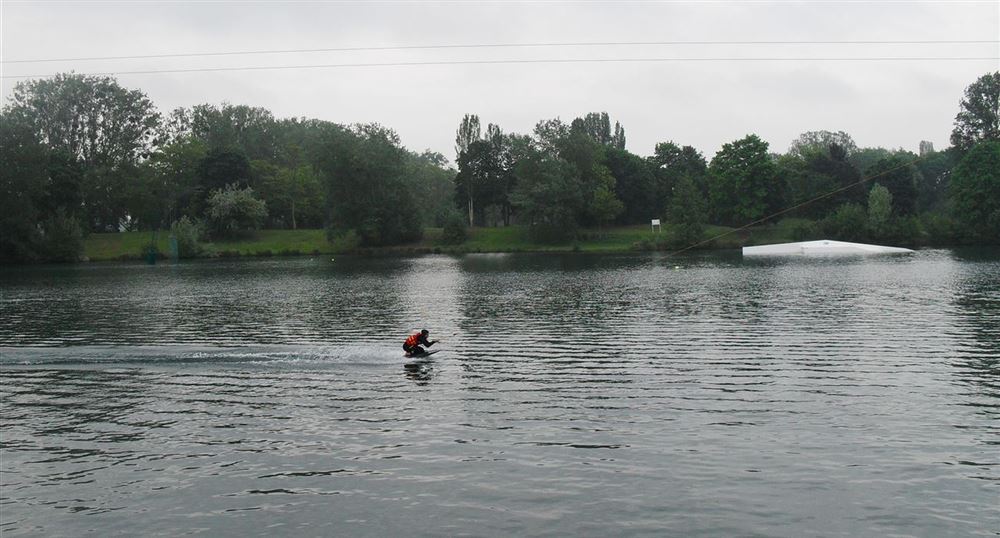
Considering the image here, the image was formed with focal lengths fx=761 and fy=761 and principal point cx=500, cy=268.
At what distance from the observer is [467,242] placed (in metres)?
139

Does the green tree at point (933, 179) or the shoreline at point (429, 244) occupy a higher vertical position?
the green tree at point (933, 179)

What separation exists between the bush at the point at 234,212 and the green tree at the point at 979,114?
129 metres

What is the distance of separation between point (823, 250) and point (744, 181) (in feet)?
112

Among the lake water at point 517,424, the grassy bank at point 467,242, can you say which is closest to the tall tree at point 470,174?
the grassy bank at point 467,242

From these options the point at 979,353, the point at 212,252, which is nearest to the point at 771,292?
the point at 979,353

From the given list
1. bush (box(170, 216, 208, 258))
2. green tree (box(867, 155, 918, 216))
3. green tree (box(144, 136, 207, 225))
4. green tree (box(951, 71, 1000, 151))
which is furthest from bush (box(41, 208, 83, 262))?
green tree (box(951, 71, 1000, 151))

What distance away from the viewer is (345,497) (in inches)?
596

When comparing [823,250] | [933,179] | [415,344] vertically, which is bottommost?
[415,344]

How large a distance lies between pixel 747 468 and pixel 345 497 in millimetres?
8320

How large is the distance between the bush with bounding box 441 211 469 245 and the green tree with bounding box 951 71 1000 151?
91233 millimetres

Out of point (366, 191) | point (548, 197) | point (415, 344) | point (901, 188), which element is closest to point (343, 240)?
point (366, 191)

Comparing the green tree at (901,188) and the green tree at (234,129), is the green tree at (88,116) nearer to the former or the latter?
the green tree at (234,129)

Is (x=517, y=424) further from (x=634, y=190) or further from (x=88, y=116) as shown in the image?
(x=88, y=116)

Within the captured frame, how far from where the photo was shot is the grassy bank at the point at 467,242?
127750 millimetres
